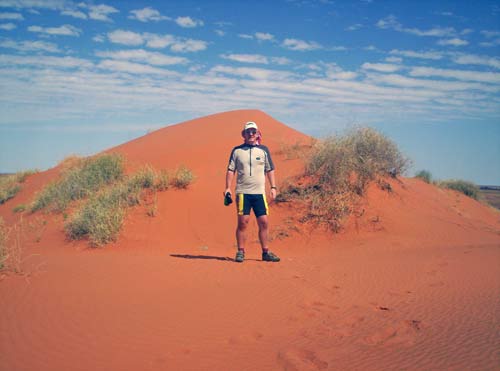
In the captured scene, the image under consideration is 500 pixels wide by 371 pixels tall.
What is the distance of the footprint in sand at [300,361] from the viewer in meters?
2.95

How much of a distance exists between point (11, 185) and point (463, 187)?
21464mm

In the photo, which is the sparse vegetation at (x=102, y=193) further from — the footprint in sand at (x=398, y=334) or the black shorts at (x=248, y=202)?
the footprint in sand at (x=398, y=334)

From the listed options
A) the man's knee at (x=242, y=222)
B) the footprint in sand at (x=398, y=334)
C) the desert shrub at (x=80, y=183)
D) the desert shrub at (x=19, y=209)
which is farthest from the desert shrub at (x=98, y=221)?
the footprint in sand at (x=398, y=334)

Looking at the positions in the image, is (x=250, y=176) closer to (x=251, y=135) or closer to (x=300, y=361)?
(x=251, y=135)

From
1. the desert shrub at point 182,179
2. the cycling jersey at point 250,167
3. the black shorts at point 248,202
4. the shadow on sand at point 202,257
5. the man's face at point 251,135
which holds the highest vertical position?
the man's face at point 251,135

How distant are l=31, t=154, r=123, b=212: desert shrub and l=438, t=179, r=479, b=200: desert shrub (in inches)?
668

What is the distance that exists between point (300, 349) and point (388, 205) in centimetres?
695

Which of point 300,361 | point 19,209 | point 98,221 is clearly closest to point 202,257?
point 98,221

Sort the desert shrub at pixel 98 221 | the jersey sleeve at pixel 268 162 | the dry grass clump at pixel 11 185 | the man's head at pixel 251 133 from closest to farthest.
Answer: the man's head at pixel 251 133 → the jersey sleeve at pixel 268 162 → the desert shrub at pixel 98 221 → the dry grass clump at pixel 11 185

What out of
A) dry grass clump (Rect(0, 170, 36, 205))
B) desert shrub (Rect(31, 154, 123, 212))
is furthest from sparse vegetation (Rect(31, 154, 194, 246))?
dry grass clump (Rect(0, 170, 36, 205))

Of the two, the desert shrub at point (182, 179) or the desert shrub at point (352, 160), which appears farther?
the desert shrub at point (182, 179)

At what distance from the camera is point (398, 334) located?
3.45 metres

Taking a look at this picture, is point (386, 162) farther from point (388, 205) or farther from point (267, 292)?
point (267, 292)

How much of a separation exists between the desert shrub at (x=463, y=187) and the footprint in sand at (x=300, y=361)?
20.4m
